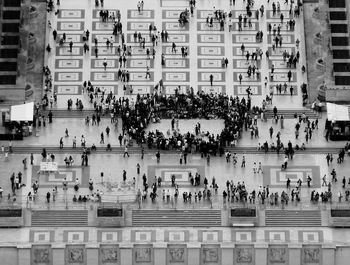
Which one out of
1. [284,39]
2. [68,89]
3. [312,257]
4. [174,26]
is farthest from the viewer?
[174,26]

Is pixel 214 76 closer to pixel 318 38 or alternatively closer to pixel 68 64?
pixel 318 38

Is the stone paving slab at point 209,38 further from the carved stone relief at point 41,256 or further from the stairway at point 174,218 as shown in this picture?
the carved stone relief at point 41,256

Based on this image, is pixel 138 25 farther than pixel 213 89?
Yes

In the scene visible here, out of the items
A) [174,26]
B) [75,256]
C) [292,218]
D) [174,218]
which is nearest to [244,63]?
[174,26]

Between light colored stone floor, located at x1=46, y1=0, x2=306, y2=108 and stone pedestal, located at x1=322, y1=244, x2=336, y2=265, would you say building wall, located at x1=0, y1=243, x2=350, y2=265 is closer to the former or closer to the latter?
stone pedestal, located at x1=322, y1=244, x2=336, y2=265

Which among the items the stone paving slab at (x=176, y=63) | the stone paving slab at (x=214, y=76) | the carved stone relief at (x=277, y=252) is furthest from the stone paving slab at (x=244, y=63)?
the carved stone relief at (x=277, y=252)

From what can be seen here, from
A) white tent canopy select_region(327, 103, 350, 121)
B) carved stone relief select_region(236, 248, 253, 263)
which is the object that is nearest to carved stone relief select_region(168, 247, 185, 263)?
carved stone relief select_region(236, 248, 253, 263)

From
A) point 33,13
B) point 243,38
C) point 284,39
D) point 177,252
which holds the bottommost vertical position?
point 177,252
